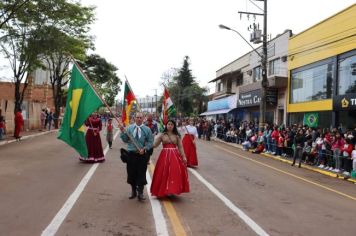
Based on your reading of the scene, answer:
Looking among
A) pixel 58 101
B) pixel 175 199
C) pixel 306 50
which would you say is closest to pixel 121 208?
pixel 175 199

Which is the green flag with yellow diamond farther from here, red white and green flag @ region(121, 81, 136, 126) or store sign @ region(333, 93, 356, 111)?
store sign @ region(333, 93, 356, 111)

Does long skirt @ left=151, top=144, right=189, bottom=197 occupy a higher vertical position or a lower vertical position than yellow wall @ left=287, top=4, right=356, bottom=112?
lower

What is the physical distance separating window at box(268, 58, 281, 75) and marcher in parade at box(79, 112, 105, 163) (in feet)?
71.1

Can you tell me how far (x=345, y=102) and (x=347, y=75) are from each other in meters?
1.75

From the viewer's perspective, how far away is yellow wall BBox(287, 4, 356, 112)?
25.5 m

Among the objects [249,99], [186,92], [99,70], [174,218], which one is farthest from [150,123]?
[186,92]

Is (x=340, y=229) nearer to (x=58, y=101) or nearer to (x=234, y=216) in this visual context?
(x=234, y=216)

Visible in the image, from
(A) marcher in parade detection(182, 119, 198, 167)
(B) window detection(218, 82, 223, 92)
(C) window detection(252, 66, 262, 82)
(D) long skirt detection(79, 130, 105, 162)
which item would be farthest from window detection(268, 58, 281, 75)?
(D) long skirt detection(79, 130, 105, 162)

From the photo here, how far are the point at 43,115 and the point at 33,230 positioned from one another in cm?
3600

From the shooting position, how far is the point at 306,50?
1227 inches

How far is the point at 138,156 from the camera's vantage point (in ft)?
32.2

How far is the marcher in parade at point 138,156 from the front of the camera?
32.0ft

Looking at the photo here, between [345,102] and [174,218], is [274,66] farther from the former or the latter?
[174,218]

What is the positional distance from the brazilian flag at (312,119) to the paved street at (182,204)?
13358 millimetres
